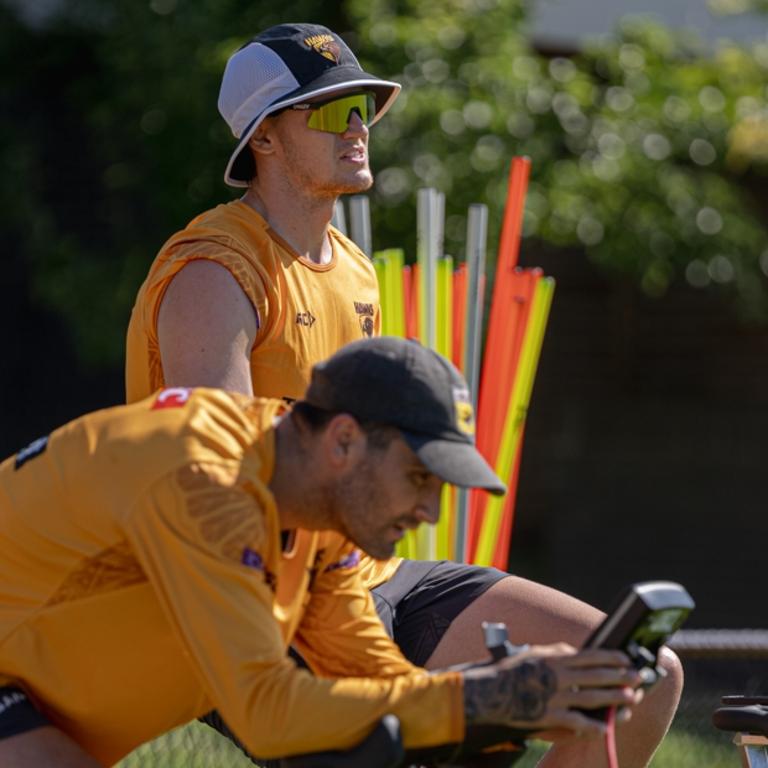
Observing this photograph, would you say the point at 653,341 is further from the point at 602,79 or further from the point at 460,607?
the point at 460,607

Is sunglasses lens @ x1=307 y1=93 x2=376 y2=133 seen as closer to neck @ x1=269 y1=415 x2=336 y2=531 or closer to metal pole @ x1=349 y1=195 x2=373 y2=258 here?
metal pole @ x1=349 y1=195 x2=373 y2=258

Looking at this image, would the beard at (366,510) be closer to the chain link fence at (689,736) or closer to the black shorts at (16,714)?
the black shorts at (16,714)

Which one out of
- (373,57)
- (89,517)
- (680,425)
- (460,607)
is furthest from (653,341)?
(89,517)

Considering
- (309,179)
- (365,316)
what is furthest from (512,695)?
(309,179)

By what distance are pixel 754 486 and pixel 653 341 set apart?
1151mm

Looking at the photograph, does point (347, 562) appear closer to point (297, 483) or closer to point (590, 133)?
point (297, 483)

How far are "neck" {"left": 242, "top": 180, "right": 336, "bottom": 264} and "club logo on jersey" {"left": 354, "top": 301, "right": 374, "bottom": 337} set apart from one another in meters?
0.13

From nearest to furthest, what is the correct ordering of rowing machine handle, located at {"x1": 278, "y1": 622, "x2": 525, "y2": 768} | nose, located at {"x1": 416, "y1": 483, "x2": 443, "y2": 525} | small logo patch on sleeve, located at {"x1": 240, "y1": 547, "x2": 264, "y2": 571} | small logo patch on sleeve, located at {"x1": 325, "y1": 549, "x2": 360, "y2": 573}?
1. rowing machine handle, located at {"x1": 278, "y1": 622, "x2": 525, "y2": 768}
2. small logo patch on sleeve, located at {"x1": 240, "y1": 547, "x2": 264, "y2": 571}
3. nose, located at {"x1": 416, "y1": 483, "x2": 443, "y2": 525}
4. small logo patch on sleeve, located at {"x1": 325, "y1": 549, "x2": 360, "y2": 573}

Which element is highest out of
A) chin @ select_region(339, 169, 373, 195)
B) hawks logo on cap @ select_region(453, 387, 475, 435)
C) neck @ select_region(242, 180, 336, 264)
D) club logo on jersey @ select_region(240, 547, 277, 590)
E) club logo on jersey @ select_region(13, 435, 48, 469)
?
chin @ select_region(339, 169, 373, 195)

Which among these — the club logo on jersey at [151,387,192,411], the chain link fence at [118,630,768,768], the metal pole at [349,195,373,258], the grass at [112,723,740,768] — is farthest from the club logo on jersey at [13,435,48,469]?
the chain link fence at [118,630,768,768]

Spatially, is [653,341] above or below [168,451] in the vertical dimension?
below

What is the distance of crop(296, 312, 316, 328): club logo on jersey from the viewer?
342 centimetres

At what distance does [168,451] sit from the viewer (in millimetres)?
2525

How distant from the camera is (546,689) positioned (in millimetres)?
2455
